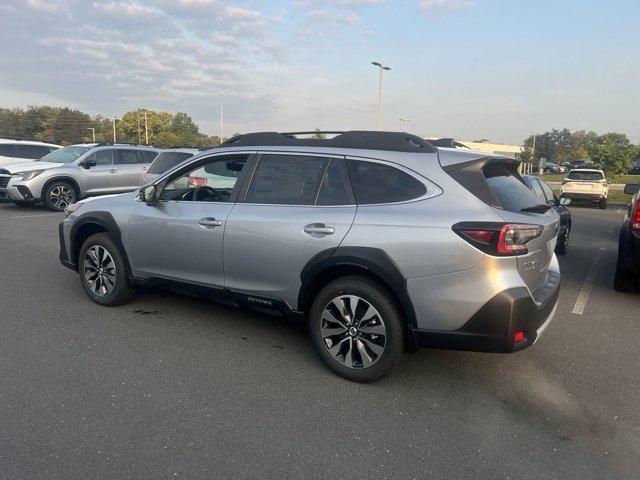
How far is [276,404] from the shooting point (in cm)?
323

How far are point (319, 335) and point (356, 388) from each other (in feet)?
1.54

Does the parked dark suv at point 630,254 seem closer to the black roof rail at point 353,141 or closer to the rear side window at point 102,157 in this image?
the black roof rail at point 353,141

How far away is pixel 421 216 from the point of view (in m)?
3.24

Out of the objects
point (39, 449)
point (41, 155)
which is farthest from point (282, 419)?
point (41, 155)

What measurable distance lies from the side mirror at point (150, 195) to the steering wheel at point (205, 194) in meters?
0.32

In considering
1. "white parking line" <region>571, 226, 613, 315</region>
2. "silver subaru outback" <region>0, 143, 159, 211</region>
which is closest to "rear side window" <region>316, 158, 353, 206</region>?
"white parking line" <region>571, 226, 613, 315</region>

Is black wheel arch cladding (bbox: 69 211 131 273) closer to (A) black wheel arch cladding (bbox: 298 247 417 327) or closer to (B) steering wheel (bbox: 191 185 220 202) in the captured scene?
(B) steering wheel (bbox: 191 185 220 202)

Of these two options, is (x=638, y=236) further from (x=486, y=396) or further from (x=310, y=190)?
(x=310, y=190)

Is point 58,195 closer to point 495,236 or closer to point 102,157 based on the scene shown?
point 102,157

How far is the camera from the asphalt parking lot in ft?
8.66

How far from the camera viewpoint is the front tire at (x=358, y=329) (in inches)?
133

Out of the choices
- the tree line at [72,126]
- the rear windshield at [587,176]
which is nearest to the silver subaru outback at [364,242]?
the rear windshield at [587,176]

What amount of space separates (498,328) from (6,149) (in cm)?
1653

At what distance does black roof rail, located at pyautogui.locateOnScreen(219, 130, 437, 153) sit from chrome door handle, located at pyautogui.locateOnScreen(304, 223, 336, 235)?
65 centimetres
